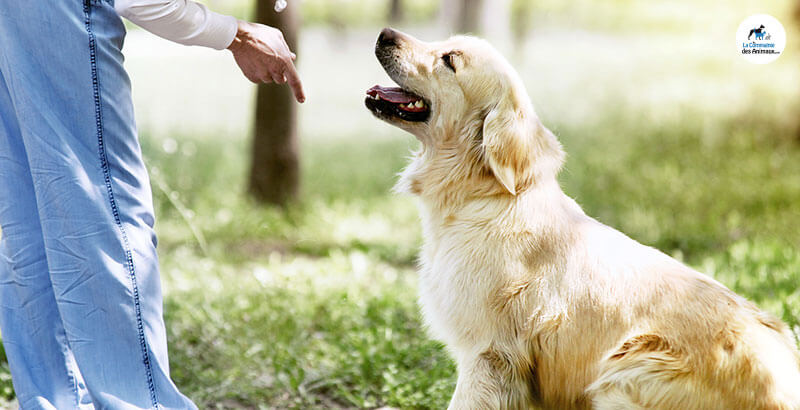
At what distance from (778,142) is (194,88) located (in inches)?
322

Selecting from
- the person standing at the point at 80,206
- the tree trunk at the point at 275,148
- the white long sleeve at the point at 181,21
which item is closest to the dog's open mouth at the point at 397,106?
the person standing at the point at 80,206

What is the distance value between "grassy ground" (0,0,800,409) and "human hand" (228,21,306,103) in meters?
1.56

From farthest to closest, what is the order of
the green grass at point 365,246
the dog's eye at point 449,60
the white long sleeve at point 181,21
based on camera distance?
the green grass at point 365,246 < the dog's eye at point 449,60 < the white long sleeve at point 181,21

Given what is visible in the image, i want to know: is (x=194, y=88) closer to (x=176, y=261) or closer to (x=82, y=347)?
(x=176, y=261)

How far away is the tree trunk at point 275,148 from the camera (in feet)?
Result: 23.7

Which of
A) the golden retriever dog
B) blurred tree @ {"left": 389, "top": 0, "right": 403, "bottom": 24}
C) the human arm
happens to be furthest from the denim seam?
blurred tree @ {"left": 389, "top": 0, "right": 403, "bottom": 24}

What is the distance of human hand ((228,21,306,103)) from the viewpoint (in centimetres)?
291

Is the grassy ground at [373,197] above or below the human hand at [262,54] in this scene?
below

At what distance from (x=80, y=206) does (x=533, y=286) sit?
5.19 ft

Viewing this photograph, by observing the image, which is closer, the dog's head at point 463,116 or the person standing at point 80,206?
the person standing at point 80,206

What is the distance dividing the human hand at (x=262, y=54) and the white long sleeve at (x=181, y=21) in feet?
0.42

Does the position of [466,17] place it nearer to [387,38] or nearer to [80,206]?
[387,38]

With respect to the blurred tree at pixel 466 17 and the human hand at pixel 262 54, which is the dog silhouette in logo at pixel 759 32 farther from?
the blurred tree at pixel 466 17

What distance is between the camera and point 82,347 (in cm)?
270
